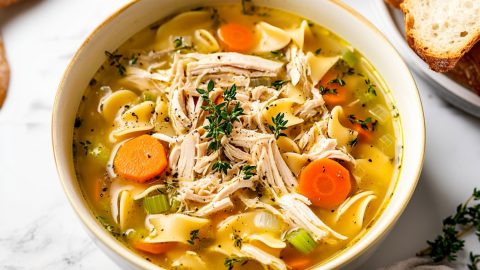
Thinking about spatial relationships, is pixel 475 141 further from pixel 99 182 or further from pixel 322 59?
pixel 99 182

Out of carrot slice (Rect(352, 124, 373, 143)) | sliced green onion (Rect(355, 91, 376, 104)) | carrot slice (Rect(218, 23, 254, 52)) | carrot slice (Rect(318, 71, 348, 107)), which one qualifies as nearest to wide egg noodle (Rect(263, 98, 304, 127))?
carrot slice (Rect(318, 71, 348, 107))

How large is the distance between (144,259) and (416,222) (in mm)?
1772

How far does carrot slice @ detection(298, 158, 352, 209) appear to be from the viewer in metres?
4.07

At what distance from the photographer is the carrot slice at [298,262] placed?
12.7 ft

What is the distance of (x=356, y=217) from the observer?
4.04 metres

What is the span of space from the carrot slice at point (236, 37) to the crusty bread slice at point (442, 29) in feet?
3.43

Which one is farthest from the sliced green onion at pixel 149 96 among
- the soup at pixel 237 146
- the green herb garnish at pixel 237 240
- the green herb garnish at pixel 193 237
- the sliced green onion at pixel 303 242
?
the sliced green onion at pixel 303 242

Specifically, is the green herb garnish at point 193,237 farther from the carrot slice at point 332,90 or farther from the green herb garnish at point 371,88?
the green herb garnish at point 371,88

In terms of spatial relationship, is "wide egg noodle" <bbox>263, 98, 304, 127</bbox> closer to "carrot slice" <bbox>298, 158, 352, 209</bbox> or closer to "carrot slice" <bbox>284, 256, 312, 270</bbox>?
"carrot slice" <bbox>298, 158, 352, 209</bbox>

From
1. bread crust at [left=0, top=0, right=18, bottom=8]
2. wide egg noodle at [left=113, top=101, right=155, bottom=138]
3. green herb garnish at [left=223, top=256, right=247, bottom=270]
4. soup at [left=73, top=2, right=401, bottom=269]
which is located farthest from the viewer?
bread crust at [left=0, top=0, right=18, bottom=8]

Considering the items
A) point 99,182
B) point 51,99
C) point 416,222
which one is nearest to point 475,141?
point 416,222

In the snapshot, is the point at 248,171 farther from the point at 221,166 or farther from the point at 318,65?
the point at 318,65

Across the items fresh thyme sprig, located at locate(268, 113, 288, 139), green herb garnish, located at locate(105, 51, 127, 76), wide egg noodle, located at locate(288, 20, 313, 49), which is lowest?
fresh thyme sprig, located at locate(268, 113, 288, 139)

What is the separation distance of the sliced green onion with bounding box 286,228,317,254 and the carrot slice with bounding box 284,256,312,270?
48 millimetres
